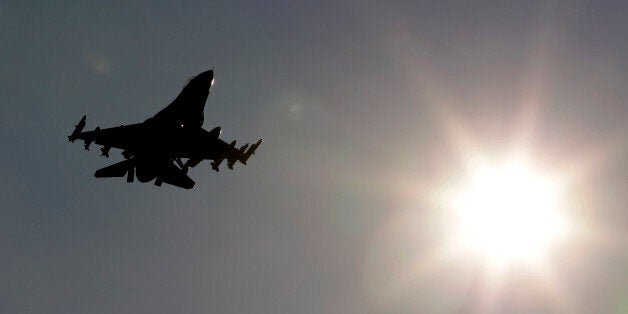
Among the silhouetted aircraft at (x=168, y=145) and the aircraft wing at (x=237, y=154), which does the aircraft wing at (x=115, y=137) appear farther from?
the aircraft wing at (x=237, y=154)

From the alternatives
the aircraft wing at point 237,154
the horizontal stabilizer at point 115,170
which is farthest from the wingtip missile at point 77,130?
the aircraft wing at point 237,154

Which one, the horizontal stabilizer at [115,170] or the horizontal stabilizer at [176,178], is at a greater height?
the horizontal stabilizer at [176,178]

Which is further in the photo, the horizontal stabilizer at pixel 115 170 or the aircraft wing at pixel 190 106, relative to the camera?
the aircraft wing at pixel 190 106

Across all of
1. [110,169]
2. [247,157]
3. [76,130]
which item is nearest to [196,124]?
[247,157]

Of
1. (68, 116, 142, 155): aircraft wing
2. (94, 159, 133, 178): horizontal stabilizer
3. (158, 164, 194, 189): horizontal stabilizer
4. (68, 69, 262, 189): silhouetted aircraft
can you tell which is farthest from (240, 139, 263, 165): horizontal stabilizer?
(94, 159, 133, 178): horizontal stabilizer

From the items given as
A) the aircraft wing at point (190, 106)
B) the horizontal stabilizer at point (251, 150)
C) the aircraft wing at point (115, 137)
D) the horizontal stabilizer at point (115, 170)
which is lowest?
the horizontal stabilizer at point (115, 170)

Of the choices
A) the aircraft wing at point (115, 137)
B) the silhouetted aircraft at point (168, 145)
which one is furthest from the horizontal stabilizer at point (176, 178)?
the aircraft wing at point (115, 137)

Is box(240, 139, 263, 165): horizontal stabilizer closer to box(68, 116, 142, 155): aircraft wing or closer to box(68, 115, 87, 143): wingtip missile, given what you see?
box(68, 116, 142, 155): aircraft wing

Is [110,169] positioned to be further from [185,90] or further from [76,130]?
[185,90]

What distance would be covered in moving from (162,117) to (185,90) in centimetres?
306

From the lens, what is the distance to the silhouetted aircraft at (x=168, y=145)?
113 feet

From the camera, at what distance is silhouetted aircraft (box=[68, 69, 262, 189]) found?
3450 cm

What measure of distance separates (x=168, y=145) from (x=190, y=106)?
12.5 feet

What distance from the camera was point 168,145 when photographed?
34.7m
